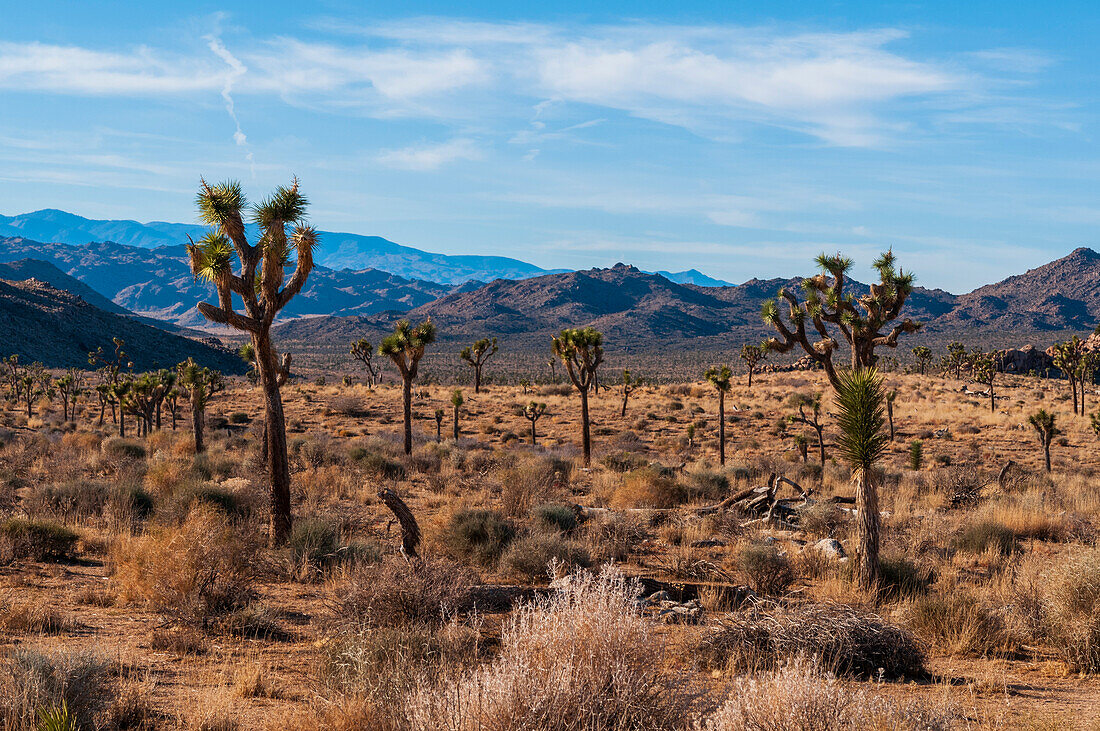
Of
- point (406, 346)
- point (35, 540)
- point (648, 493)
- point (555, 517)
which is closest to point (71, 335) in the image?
point (406, 346)

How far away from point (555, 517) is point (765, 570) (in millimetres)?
4316

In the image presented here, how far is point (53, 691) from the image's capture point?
4844 millimetres

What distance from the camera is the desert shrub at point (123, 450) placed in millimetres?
20906

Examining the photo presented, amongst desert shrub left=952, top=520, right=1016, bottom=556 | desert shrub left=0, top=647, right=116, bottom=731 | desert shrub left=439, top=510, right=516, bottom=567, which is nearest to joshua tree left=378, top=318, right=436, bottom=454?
desert shrub left=439, top=510, right=516, bottom=567

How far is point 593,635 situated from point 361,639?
2.49 m

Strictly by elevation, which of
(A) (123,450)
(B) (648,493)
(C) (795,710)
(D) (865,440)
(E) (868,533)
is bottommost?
(B) (648,493)

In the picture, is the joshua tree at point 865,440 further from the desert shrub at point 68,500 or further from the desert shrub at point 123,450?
the desert shrub at point 123,450

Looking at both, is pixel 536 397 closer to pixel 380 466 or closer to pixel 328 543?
pixel 380 466

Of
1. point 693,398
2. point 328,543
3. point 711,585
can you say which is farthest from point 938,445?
point 328,543

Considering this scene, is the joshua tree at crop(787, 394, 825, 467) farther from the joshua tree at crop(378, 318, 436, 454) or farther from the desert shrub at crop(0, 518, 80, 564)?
the desert shrub at crop(0, 518, 80, 564)

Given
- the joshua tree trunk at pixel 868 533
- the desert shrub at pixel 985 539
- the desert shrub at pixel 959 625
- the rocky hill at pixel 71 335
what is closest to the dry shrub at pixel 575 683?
the desert shrub at pixel 959 625

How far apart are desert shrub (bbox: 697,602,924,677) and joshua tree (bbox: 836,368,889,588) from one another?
2247mm

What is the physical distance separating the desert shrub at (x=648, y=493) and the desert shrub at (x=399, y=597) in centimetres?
928

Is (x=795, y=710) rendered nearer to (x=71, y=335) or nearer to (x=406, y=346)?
(x=406, y=346)
